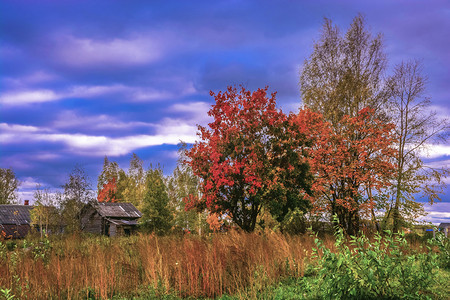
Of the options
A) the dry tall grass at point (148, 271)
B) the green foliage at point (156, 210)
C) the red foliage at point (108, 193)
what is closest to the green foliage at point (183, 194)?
the green foliage at point (156, 210)

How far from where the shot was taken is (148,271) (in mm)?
8023

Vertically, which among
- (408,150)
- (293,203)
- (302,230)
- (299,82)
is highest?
(299,82)

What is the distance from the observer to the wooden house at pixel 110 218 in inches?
1761

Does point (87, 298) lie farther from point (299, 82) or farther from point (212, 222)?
point (299, 82)

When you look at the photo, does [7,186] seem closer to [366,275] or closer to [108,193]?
[108,193]

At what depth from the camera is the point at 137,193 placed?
5716 cm

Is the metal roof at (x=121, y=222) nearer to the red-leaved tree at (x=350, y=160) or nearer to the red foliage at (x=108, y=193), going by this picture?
the red foliage at (x=108, y=193)

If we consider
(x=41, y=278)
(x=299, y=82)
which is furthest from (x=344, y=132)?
(x=41, y=278)

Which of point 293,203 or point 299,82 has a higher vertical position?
point 299,82

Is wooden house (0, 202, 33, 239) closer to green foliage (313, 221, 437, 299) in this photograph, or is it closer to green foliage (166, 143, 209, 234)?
green foliage (166, 143, 209, 234)

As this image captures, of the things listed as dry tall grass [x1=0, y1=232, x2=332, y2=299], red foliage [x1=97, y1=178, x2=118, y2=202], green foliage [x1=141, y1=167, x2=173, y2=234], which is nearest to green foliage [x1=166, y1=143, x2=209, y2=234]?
green foliage [x1=141, y1=167, x2=173, y2=234]

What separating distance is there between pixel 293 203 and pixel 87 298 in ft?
33.5

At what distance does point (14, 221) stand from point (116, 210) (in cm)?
1518

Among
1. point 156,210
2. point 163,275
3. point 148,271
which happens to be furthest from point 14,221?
Result: point 163,275
